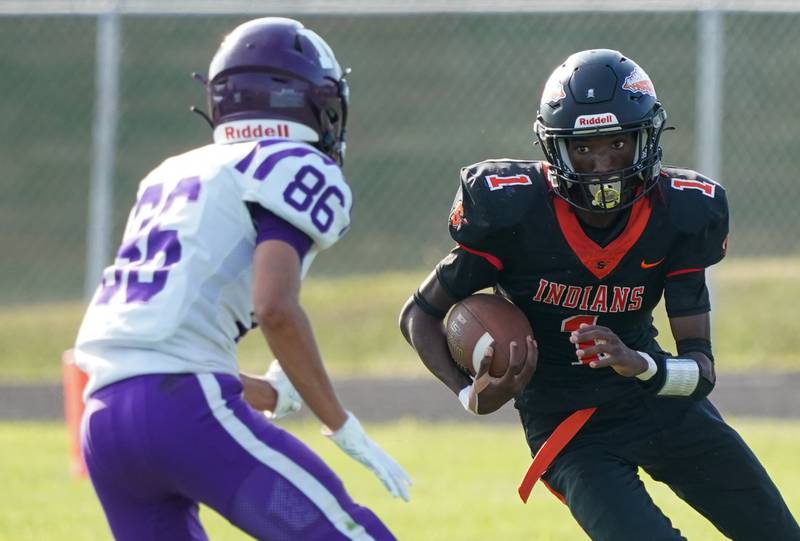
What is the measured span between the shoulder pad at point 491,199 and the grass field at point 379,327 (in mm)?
6401

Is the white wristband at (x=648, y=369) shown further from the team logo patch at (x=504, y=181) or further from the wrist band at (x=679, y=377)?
the team logo patch at (x=504, y=181)

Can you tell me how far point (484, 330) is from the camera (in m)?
4.20

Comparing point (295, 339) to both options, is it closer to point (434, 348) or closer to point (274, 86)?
point (274, 86)

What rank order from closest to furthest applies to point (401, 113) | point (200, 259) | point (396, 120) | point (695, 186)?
1. point (200, 259)
2. point (695, 186)
3. point (396, 120)
4. point (401, 113)

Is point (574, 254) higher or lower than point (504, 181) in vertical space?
lower

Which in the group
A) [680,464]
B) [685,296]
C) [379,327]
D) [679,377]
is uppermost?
[685,296]

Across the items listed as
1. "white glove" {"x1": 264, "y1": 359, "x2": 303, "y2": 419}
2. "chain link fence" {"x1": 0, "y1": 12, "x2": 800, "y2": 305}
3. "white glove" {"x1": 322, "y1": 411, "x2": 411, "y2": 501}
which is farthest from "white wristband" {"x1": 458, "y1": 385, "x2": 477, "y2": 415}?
"chain link fence" {"x1": 0, "y1": 12, "x2": 800, "y2": 305}

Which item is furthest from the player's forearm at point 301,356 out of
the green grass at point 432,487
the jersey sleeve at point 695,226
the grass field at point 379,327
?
the grass field at point 379,327

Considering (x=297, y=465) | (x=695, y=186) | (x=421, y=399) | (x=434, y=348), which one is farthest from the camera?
(x=421, y=399)

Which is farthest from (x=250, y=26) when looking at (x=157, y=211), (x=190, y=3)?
(x=190, y=3)

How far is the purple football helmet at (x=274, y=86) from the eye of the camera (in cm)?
369

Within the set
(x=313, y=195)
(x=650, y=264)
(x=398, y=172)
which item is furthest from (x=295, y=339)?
(x=398, y=172)

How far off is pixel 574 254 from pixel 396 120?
9.84m

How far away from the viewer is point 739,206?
12211mm
